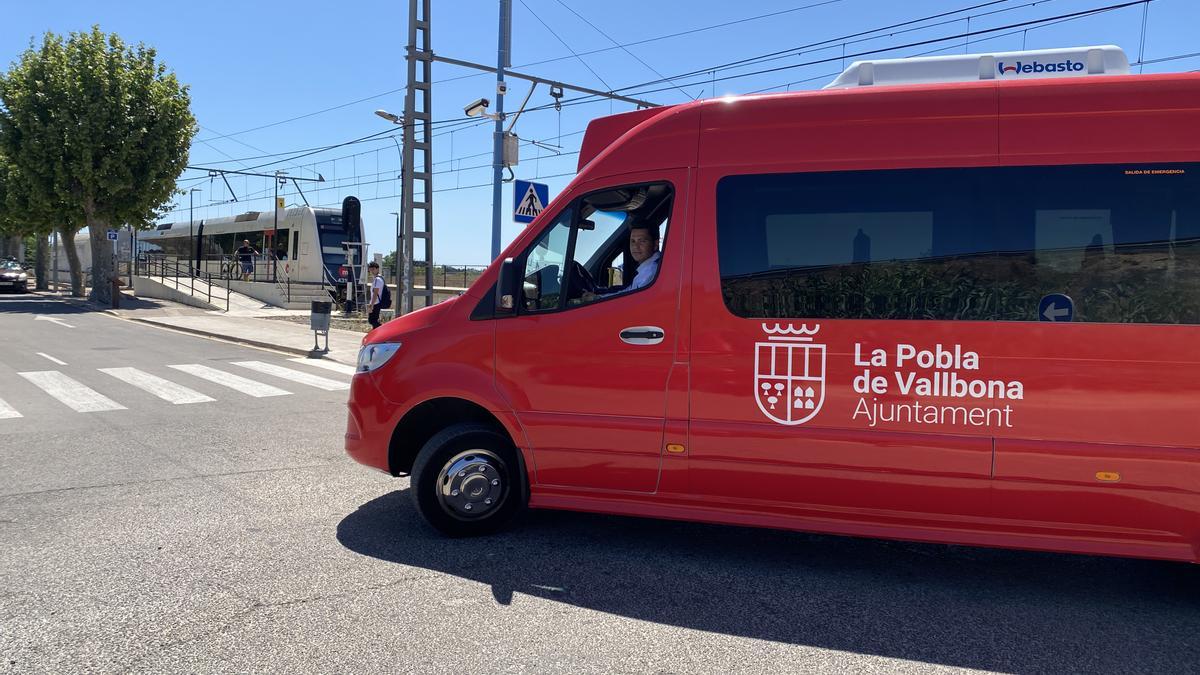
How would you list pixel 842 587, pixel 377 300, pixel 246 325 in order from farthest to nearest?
pixel 246 325 → pixel 377 300 → pixel 842 587

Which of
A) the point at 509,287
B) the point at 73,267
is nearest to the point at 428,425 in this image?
the point at 509,287

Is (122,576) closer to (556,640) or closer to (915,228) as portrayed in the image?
(556,640)

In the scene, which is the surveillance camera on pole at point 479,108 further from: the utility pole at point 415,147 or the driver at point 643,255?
the driver at point 643,255

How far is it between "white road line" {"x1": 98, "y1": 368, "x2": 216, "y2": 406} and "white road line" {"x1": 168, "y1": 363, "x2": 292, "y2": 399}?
552 millimetres

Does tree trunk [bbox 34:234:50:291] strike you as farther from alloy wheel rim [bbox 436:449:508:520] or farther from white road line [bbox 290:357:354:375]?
alloy wheel rim [bbox 436:449:508:520]

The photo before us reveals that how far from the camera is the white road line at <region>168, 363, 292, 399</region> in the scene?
10438 millimetres

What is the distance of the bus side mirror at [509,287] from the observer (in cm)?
448

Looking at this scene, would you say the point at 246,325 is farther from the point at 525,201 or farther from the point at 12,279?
the point at 12,279

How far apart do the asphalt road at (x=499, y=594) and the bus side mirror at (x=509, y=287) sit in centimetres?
138

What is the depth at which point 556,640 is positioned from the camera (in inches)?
132

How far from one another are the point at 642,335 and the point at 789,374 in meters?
0.79

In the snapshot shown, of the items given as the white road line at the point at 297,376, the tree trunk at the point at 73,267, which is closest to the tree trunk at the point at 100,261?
the tree trunk at the point at 73,267

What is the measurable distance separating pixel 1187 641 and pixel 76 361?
15315 millimetres

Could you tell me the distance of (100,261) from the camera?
31016 millimetres
